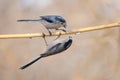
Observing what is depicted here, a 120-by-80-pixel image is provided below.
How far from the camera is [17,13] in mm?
1953

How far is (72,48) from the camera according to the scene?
1.95 metres

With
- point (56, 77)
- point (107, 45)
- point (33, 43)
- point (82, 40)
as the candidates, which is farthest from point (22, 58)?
point (107, 45)

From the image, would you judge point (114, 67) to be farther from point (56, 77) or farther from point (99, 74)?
point (56, 77)

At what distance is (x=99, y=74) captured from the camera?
1.91m

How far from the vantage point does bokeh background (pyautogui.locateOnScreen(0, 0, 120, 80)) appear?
1.90 m

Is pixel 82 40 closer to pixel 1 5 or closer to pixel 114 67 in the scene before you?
pixel 114 67

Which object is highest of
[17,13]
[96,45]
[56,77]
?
[17,13]

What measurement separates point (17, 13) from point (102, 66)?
23.7 inches

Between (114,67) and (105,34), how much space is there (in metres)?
0.20

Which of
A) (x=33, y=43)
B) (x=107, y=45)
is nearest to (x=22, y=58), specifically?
(x=33, y=43)

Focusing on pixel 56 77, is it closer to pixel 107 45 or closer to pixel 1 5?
pixel 107 45

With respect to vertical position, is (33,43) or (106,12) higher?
(106,12)

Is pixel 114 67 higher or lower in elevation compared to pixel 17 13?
lower

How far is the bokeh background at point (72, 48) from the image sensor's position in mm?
1896
